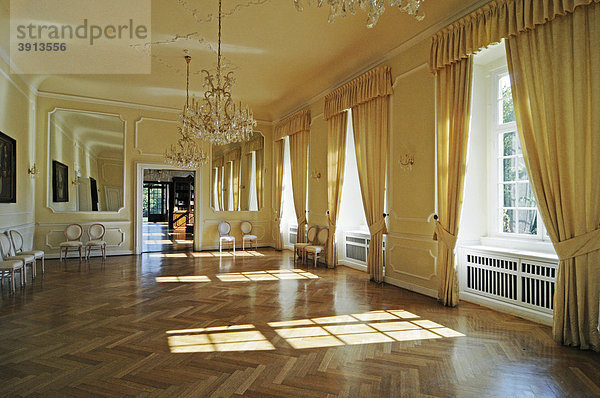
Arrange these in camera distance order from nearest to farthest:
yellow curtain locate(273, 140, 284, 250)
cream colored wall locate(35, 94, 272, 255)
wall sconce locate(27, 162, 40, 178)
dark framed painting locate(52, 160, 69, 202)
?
wall sconce locate(27, 162, 40, 178) → cream colored wall locate(35, 94, 272, 255) → dark framed painting locate(52, 160, 69, 202) → yellow curtain locate(273, 140, 284, 250)

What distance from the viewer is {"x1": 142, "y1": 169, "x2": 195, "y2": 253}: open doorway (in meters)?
13.6

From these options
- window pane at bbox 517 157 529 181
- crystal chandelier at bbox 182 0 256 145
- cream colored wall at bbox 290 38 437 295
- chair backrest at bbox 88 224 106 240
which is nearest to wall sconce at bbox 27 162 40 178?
chair backrest at bbox 88 224 106 240

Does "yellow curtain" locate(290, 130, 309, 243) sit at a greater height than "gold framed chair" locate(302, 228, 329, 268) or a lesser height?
greater

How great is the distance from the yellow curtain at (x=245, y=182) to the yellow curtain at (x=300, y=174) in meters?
1.85

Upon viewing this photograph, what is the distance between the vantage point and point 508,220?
4289 mm

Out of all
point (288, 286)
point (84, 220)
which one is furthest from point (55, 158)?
point (288, 286)

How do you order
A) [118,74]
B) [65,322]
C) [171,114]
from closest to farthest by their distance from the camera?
[65,322]
[118,74]
[171,114]

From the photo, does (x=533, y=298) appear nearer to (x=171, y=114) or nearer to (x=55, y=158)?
(x=171, y=114)

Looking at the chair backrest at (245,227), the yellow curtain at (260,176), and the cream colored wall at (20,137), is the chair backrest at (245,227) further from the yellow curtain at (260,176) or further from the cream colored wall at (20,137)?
the cream colored wall at (20,137)

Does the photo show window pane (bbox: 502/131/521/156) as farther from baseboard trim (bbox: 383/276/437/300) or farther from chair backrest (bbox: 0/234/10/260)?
chair backrest (bbox: 0/234/10/260)

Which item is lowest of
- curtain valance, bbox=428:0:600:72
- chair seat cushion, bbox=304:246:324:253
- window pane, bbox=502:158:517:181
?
chair seat cushion, bbox=304:246:324:253

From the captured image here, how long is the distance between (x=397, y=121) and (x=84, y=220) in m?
7.06

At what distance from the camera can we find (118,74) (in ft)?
22.2

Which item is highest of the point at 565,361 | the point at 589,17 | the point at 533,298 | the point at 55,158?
the point at 589,17
